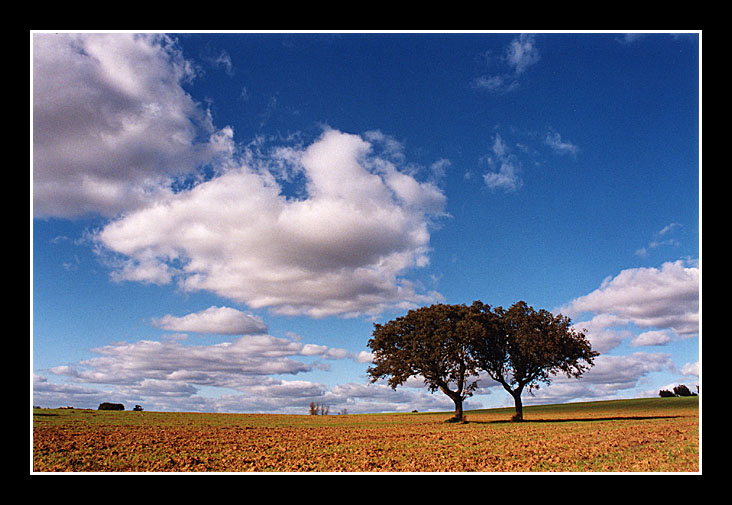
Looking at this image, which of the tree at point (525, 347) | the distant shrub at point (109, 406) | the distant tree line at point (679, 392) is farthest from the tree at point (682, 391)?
the distant shrub at point (109, 406)

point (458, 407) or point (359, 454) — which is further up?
point (359, 454)

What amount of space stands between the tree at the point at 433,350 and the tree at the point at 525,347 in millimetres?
1955

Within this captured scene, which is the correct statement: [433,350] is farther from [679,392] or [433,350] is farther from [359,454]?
[679,392]

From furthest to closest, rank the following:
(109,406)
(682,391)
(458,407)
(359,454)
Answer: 1. (682,391)
2. (109,406)
3. (458,407)
4. (359,454)

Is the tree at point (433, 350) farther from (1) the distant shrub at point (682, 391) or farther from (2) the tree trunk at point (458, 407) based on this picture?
(1) the distant shrub at point (682, 391)

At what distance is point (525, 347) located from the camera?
5506 centimetres

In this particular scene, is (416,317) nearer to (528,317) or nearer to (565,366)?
(528,317)

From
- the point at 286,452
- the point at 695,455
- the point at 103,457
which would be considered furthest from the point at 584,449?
the point at 103,457

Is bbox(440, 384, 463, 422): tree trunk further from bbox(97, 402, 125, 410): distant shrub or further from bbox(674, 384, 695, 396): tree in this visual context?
bbox(674, 384, 695, 396): tree

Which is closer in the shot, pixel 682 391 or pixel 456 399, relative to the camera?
pixel 456 399

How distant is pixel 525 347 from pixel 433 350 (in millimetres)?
10610

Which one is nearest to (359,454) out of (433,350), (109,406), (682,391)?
(433,350)

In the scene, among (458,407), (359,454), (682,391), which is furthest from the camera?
(682,391)
